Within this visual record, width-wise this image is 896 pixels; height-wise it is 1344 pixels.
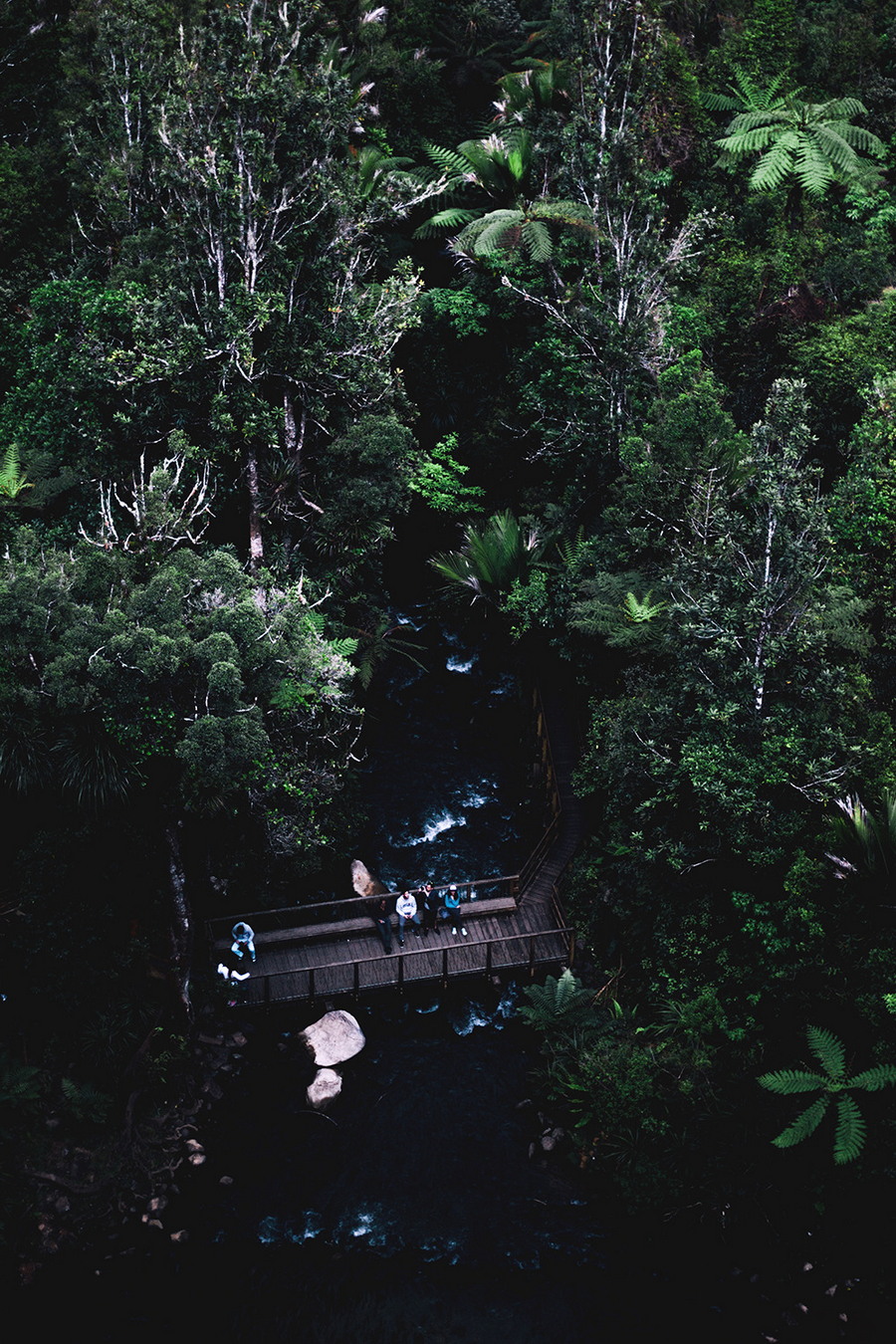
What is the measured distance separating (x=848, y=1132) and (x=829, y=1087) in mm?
530

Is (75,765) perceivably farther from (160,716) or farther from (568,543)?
(568,543)

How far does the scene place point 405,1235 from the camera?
1316cm

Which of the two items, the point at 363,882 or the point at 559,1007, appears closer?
the point at 559,1007

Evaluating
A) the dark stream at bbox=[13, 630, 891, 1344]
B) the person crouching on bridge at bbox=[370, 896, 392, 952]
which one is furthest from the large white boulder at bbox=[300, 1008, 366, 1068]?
the person crouching on bridge at bbox=[370, 896, 392, 952]

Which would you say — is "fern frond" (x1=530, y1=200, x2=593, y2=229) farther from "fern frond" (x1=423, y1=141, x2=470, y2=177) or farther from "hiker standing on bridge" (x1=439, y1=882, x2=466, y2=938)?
"hiker standing on bridge" (x1=439, y1=882, x2=466, y2=938)

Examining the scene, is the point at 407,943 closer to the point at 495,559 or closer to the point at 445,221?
the point at 495,559

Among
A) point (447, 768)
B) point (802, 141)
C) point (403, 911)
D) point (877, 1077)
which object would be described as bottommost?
point (877, 1077)

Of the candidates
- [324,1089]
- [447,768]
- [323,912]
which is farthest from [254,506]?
[324,1089]

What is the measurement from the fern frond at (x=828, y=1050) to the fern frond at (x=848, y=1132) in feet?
1.02

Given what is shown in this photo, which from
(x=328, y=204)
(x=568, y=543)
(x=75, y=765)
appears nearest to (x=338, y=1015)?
(x=75, y=765)

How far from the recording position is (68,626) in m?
12.0

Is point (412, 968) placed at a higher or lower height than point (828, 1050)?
higher

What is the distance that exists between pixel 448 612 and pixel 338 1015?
1016 cm

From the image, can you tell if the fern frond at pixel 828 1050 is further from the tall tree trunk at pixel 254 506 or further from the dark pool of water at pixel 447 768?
the tall tree trunk at pixel 254 506
